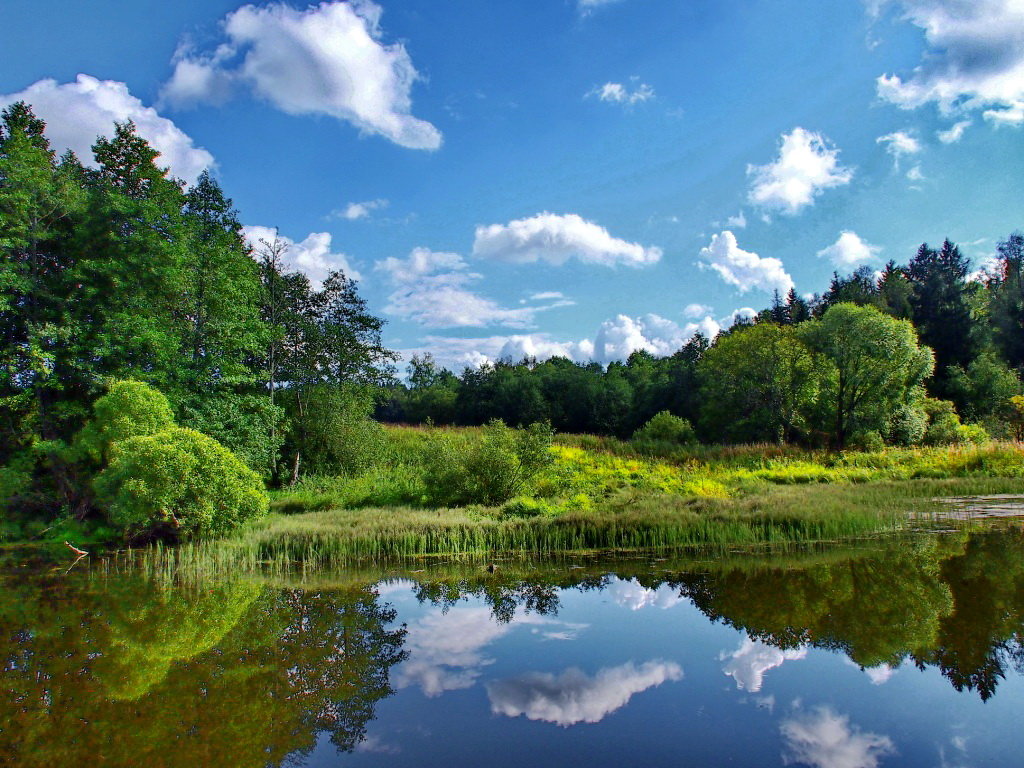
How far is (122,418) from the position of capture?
1708cm

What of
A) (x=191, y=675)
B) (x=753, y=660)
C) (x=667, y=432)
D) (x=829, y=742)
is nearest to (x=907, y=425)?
(x=667, y=432)

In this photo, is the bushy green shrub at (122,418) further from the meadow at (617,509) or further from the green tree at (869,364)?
the green tree at (869,364)

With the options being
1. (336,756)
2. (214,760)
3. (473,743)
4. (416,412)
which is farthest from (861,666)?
(416,412)

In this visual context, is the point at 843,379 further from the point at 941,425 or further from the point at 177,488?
the point at 177,488

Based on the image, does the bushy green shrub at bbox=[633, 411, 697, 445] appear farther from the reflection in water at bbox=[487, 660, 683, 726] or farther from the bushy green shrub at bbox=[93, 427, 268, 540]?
the reflection in water at bbox=[487, 660, 683, 726]

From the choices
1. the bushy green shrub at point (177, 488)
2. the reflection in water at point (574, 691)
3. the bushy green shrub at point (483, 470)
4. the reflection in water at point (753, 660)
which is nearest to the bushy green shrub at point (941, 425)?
the bushy green shrub at point (483, 470)

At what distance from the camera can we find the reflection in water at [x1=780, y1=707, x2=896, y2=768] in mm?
4928

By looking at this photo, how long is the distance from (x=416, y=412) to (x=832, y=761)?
71.0 metres

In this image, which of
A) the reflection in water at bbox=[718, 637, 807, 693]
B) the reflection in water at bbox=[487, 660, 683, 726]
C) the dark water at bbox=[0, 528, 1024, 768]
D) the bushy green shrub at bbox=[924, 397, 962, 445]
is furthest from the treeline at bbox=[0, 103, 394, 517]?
the bushy green shrub at bbox=[924, 397, 962, 445]

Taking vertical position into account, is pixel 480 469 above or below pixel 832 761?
above

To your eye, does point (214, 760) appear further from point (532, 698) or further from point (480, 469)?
point (480, 469)

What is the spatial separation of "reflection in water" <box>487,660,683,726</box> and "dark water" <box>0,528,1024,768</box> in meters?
0.03

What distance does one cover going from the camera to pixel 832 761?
492cm

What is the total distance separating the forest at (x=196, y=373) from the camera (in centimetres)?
1720
